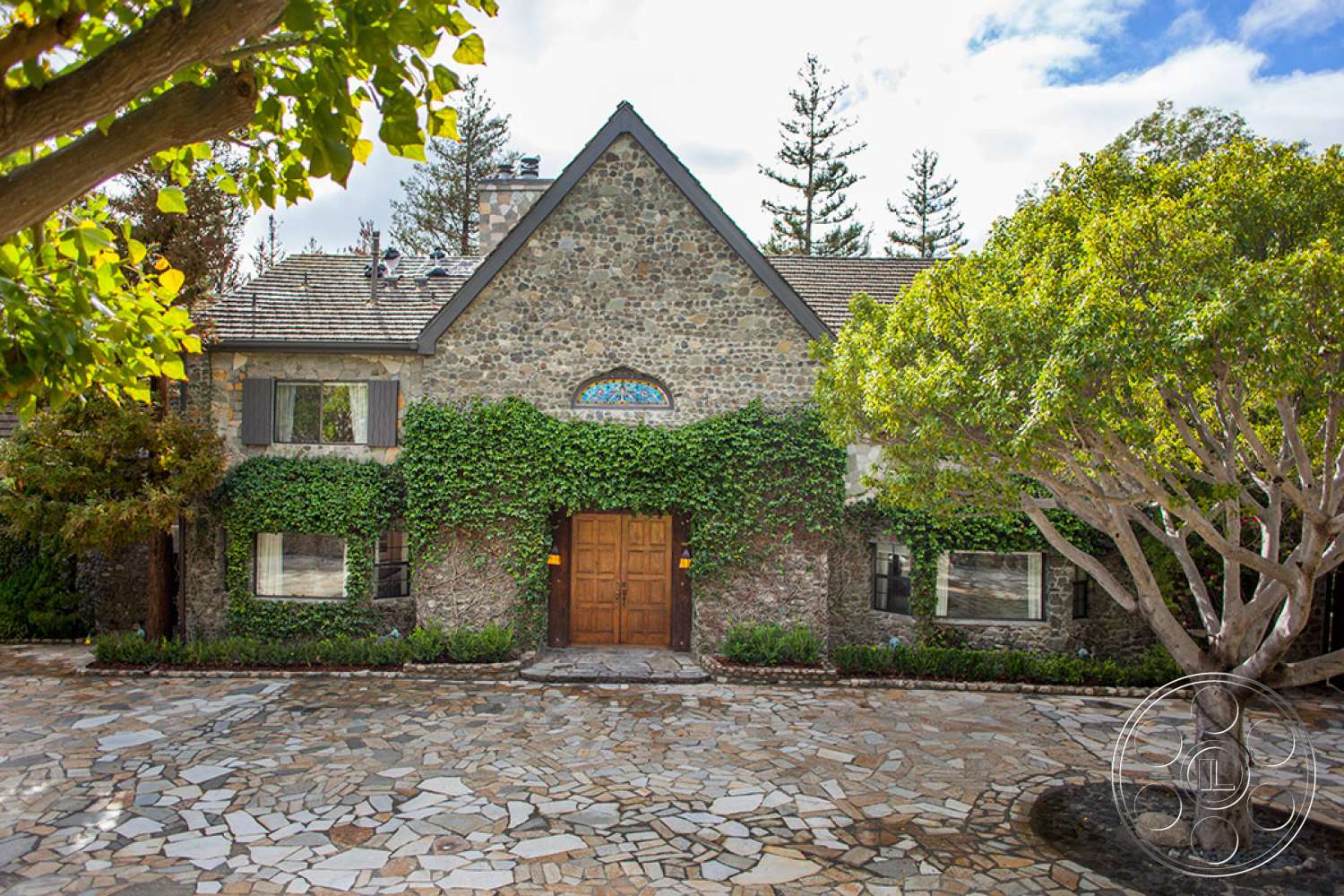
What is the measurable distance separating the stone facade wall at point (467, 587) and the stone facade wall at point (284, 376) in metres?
2.19

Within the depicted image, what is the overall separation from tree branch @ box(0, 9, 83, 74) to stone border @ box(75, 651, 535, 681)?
11688mm

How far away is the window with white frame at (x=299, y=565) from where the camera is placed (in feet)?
50.4

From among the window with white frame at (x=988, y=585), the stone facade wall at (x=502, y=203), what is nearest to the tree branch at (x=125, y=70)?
the window with white frame at (x=988, y=585)

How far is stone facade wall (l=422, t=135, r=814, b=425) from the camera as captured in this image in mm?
14711

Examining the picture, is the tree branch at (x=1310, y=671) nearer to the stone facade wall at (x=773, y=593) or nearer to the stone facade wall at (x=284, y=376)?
the stone facade wall at (x=773, y=593)

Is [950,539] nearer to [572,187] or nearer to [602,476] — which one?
[602,476]

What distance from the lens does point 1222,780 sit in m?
7.93

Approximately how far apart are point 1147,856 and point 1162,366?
4.49 m

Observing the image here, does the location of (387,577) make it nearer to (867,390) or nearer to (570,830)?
(570,830)

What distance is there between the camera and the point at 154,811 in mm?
8336

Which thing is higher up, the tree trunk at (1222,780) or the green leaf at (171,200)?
the green leaf at (171,200)

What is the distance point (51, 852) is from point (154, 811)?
976mm

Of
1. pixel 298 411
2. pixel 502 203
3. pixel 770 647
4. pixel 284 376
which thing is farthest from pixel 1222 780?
pixel 502 203

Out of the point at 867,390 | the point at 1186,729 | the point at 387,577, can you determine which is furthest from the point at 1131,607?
the point at 387,577
